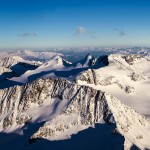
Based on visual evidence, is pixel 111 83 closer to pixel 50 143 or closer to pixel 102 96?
pixel 102 96

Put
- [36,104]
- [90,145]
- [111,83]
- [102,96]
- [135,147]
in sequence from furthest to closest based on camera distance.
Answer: [111,83], [36,104], [102,96], [90,145], [135,147]

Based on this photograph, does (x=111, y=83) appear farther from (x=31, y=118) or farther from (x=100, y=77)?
(x=31, y=118)

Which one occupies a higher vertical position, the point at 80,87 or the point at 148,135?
the point at 80,87

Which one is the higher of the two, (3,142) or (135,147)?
(135,147)

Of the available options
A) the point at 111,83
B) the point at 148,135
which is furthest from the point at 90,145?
the point at 111,83

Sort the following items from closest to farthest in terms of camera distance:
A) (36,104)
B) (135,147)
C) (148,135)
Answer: (135,147) → (148,135) → (36,104)

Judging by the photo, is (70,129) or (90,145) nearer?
(90,145)

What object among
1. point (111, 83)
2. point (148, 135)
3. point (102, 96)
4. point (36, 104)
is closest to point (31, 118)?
point (36, 104)

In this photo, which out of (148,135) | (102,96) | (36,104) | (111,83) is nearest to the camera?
(148,135)

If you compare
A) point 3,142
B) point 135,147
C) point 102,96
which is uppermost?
point 102,96
